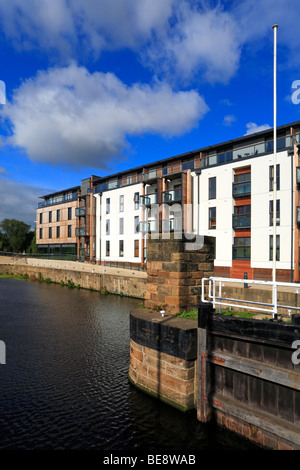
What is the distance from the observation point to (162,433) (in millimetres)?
8062

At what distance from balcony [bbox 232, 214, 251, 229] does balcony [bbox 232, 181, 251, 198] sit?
2129 millimetres

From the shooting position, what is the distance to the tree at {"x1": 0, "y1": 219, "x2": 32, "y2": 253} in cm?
7869

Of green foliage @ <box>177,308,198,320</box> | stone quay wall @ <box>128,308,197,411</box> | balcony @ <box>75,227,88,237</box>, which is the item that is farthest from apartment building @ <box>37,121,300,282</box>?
stone quay wall @ <box>128,308,197,411</box>

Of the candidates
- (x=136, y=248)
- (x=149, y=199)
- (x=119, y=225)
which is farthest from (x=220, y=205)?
(x=119, y=225)

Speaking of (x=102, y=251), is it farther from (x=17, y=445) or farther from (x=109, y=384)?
(x=17, y=445)

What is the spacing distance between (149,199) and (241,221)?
1325 centimetres

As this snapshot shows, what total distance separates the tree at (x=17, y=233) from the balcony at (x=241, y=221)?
64655 mm

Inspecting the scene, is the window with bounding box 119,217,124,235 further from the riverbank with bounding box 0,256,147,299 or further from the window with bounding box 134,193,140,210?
the riverbank with bounding box 0,256,147,299

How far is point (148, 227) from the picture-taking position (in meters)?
39.1

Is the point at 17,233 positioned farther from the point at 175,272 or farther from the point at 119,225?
the point at 175,272

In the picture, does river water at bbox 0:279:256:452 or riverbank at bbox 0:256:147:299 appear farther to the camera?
riverbank at bbox 0:256:147:299

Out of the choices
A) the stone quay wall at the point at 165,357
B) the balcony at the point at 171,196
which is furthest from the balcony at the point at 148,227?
the stone quay wall at the point at 165,357

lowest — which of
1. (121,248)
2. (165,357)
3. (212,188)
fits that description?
(165,357)
